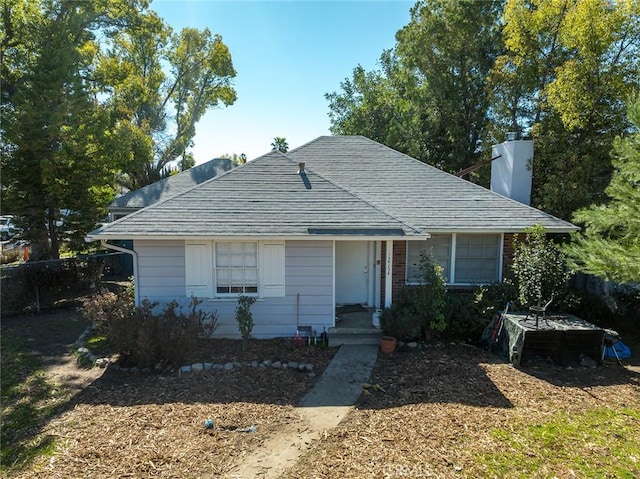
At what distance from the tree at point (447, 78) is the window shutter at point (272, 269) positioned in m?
17.3

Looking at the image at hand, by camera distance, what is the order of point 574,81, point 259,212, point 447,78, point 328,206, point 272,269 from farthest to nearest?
point 447,78, point 574,81, point 328,206, point 259,212, point 272,269

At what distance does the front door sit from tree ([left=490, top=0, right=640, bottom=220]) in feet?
26.0

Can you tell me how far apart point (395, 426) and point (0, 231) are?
31.6 metres

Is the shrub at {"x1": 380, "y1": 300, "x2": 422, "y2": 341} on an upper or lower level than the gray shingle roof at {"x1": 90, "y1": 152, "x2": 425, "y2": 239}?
lower

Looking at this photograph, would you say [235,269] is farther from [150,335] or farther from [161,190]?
[161,190]

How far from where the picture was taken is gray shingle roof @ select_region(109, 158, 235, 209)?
53.9 ft

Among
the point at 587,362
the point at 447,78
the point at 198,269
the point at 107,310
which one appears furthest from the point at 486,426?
the point at 447,78

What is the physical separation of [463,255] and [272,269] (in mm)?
5176

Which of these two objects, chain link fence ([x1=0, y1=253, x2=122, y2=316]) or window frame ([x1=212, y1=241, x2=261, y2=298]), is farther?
chain link fence ([x1=0, y1=253, x2=122, y2=316])

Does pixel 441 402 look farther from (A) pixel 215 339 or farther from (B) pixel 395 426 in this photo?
(A) pixel 215 339

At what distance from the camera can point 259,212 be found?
347 inches

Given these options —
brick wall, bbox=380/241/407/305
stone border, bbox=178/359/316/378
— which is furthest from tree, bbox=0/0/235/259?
brick wall, bbox=380/241/407/305

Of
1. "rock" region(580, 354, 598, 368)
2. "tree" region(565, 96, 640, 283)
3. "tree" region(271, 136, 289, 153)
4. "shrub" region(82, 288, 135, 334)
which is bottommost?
"rock" region(580, 354, 598, 368)

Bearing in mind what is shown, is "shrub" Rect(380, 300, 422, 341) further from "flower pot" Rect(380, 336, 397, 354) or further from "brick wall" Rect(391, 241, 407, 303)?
"brick wall" Rect(391, 241, 407, 303)
